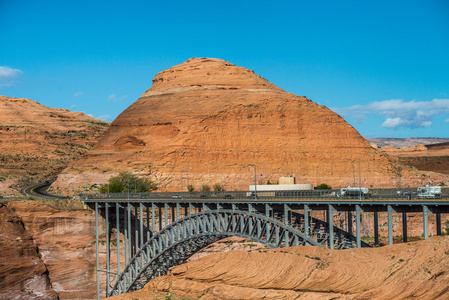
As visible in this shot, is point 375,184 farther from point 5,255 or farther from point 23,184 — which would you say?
point 23,184

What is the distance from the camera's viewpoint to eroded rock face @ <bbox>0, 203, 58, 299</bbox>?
7825 centimetres

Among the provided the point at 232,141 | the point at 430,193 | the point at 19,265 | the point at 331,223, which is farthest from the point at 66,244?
the point at 430,193

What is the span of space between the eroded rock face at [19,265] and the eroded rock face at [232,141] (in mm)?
29805

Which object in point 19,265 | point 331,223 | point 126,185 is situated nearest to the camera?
point 331,223

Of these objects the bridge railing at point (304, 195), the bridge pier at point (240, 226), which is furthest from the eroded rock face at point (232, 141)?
the bridge railing at point (304, 195)

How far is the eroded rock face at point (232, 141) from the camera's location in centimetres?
11212

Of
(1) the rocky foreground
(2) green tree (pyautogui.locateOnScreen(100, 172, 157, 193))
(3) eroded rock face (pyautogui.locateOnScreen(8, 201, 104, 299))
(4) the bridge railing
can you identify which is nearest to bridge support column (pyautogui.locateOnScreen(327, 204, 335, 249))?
(4) the bridge railing

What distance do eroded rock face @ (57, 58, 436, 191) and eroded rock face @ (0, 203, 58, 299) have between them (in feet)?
97.8

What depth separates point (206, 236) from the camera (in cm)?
5981

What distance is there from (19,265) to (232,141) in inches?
1978

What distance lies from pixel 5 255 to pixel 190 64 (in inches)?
2878

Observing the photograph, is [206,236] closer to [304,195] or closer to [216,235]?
[216,235]

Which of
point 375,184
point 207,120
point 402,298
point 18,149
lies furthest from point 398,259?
point 18,149

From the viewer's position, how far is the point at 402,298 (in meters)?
32.0
